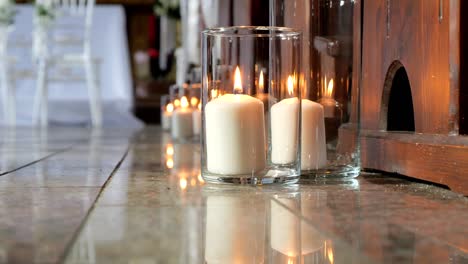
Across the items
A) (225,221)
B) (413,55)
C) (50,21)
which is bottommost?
(225,221)

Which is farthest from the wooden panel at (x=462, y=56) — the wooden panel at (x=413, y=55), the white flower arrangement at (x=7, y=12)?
the white flower arrangement at (x=7, y=12)

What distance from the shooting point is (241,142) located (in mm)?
767

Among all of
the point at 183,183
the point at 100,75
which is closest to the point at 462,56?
the point at 183,183

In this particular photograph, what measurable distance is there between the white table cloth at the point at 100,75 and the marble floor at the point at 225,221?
150 inches

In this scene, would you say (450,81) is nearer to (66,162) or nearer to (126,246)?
(126,246)

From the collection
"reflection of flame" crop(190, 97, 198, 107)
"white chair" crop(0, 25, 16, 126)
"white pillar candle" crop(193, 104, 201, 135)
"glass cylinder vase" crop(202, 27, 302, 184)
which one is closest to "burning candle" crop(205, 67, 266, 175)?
"glass cylinder vase" crop(202, 27, 302, 184)

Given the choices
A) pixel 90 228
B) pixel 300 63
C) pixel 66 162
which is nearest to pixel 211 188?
pixel 300 63

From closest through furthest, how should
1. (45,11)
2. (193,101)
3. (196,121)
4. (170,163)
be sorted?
(170,163)
(196,121)
(193,101)
(45,11)

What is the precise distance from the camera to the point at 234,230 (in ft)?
1.69

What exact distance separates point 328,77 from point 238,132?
148mm

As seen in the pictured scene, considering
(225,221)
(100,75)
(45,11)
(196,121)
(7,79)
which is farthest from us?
(100,75)

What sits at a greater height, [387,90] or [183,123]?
[387,90]

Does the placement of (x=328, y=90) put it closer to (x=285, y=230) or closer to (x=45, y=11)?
(x=285, y=230)

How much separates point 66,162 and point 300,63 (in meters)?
0.57
